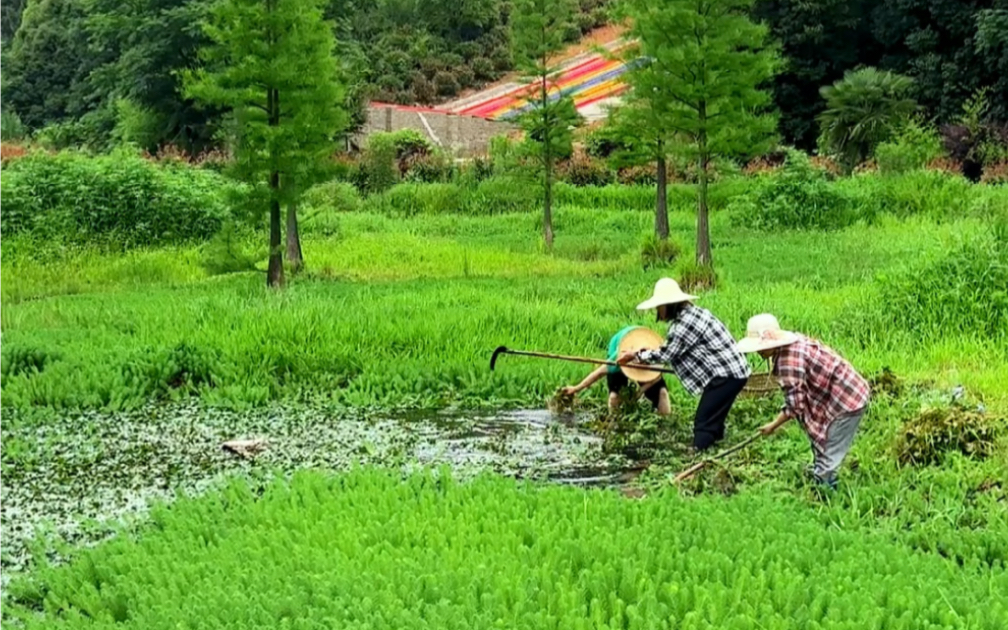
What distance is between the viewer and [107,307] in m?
12.0

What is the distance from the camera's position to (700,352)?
762 centimetres

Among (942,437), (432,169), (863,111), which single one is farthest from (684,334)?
(863,111)

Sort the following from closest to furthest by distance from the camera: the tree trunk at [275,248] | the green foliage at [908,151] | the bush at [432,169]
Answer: the tree trunk at [275,248] < the green foliage at [908,151] < the bush at [432,169]

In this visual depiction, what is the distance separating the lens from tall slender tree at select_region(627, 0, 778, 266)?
14.8 meters

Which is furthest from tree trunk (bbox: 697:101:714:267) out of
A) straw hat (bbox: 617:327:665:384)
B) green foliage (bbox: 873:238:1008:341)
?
straw hat (bbox: 617:327:665:384)

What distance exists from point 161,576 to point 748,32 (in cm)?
1232

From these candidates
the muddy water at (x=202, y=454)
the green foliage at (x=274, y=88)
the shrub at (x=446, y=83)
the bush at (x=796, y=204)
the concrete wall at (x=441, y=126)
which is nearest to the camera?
the muddy water at (x=202, y=454)

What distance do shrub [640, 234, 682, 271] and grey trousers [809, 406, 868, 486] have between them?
9.68 meters

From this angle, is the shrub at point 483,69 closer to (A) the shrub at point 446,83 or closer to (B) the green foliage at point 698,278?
(A) the shrub at point 446,83

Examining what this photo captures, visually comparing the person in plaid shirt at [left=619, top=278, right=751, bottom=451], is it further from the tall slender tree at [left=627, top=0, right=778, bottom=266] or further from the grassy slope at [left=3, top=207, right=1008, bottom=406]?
the tall slender tree at [left=627, top=0, right=778, bottom=266]

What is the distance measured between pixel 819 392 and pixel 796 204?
49.6 feet

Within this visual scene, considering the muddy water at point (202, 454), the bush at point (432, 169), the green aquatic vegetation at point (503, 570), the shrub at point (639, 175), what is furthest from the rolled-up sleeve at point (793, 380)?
the bush at point (432, 169)

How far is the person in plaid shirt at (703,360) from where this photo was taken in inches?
297

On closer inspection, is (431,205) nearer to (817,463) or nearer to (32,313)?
(32,313)
